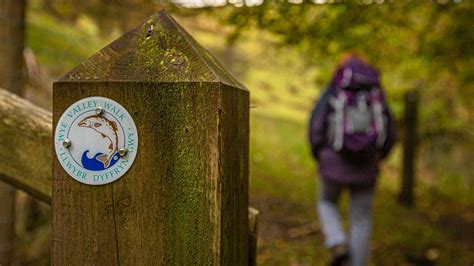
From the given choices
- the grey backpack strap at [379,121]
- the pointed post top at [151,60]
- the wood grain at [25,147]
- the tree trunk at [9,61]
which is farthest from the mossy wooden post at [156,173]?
the grey backpack strap at [379,121]

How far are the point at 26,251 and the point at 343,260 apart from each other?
7.77 ft

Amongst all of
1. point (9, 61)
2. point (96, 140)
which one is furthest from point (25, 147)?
point (9, 61)

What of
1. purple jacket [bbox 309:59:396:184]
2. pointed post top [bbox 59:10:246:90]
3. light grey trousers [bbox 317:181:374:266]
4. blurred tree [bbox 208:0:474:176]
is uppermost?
blurred tree [bbox 208:0:474:176]

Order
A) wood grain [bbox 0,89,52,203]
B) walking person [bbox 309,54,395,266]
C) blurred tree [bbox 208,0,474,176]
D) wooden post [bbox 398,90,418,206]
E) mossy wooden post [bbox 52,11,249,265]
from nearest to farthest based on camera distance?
mossy wooden post [bbox 52,11,249,265]
wood grain [bbox 0,89,52,203]
blurred tree [bbox 208,0,474,176]
walking person [bbox 309,54,395,266]
wooden post [bbox 398,90,418,206]

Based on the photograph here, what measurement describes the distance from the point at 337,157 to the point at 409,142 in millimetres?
3560

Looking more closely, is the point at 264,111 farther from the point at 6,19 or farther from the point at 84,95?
the point at 84,95

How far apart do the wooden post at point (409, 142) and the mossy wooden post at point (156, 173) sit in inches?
239

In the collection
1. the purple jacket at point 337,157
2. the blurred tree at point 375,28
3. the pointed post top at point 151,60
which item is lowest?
the purple jacket at point 337,157

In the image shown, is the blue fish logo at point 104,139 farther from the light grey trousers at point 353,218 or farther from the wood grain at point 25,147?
the light grey trousers at point 353,218

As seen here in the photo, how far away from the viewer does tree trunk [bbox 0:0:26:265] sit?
8.37ft

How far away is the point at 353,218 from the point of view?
3545 millimetres

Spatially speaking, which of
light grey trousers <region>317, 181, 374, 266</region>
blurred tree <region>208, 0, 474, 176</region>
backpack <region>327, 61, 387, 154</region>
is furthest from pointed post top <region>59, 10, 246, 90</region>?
light grey trousers <region>317, 181, 374, 266</region>

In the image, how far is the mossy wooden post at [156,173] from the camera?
39.0 inches

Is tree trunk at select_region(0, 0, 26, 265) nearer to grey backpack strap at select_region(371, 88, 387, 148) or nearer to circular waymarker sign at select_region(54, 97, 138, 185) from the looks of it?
circular waymarker sign at select_region(54, 97, 138, 185)
